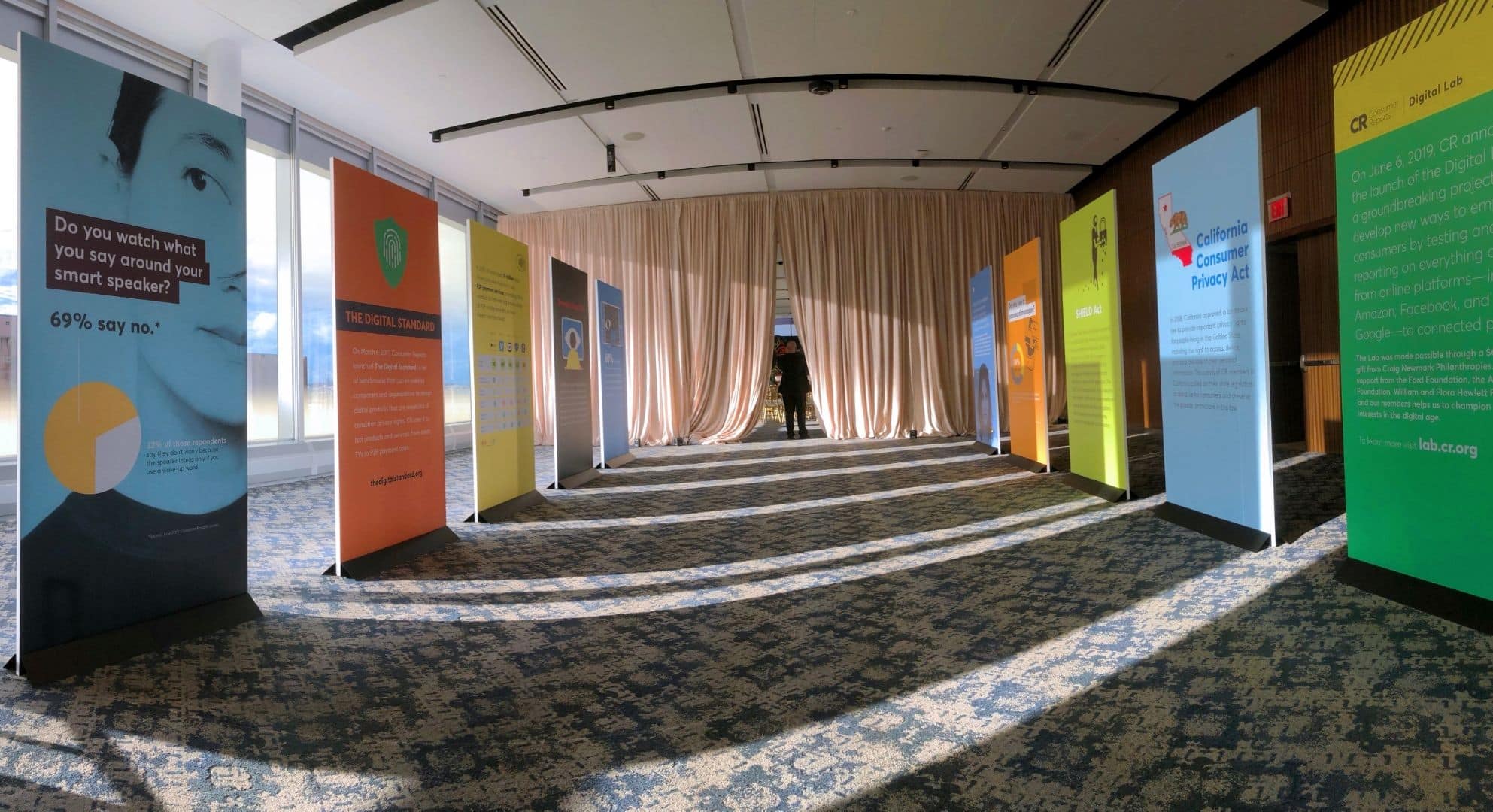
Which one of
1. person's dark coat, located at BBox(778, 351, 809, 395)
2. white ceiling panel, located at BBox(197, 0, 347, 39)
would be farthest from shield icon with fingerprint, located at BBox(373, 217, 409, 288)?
person's dark coat, located at BBox(778, 351, 809, 395)

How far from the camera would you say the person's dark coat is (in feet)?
35.0

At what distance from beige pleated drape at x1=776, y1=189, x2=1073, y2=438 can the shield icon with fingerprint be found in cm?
710

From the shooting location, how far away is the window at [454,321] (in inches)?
391

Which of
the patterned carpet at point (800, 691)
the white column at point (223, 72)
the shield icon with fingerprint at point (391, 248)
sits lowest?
the patterned carpet at point (800, 691)

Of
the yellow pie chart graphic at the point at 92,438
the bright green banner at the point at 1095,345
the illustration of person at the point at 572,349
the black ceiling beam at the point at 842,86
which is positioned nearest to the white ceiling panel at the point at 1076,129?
the black ceiling beam at the point at 842,86

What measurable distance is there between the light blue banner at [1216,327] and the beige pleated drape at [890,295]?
620cm

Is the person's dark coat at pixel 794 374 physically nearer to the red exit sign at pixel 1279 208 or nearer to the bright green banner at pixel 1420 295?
the red exit sign at pixel 1279 208

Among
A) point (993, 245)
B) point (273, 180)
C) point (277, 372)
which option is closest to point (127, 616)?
point (277, 372)

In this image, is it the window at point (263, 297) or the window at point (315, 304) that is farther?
the window at point (315, 304)

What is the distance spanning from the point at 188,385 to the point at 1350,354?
4601 millimetres

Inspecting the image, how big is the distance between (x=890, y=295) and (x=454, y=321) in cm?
626

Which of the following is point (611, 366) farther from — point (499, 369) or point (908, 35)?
point (908, 35)

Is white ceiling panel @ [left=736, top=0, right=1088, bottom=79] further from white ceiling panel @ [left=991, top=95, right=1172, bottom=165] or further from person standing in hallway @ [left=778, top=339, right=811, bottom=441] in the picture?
person standing in hallway @ [left=778, top=339, right=811, bottom=441]

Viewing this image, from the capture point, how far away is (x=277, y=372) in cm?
702
